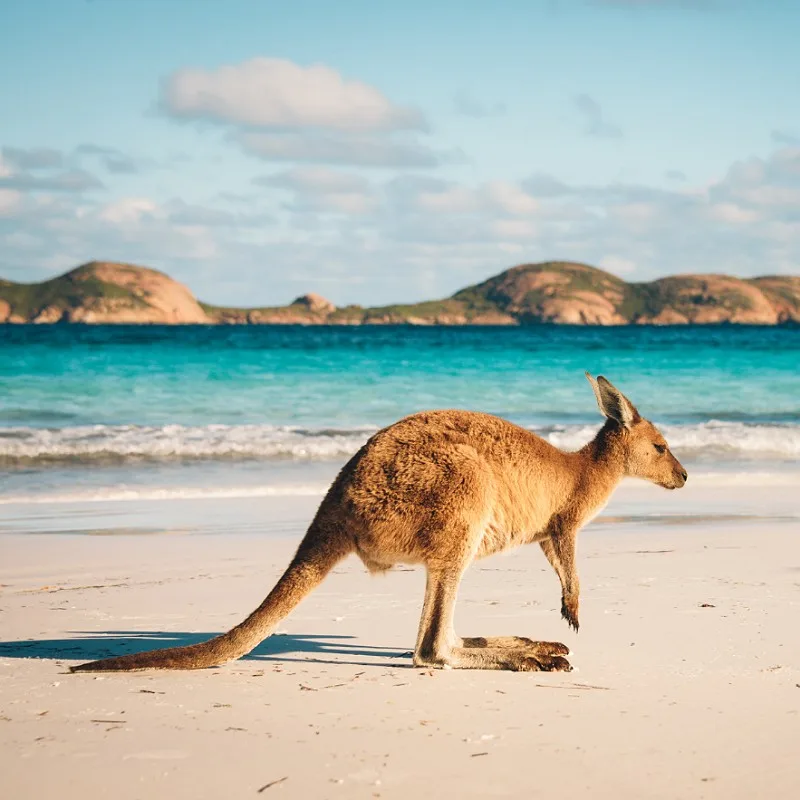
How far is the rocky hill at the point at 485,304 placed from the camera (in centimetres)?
10775

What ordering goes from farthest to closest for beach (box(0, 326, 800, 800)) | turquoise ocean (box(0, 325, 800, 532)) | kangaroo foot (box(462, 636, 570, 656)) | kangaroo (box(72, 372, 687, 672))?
turquoise ocean (box(0, 325, 800, 532)) < kangaroo foot (box(462, 636, 570, 656)) < kangaroo (box(72, 372, 687, 672)) < beach (box(0, 326, 800, 800))

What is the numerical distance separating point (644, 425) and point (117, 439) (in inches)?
401

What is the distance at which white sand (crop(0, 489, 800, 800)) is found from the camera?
10.6ft

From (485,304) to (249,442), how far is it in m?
102

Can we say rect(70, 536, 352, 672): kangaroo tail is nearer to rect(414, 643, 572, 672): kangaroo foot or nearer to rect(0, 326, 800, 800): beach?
rect(0, 326, 800, 800): beach

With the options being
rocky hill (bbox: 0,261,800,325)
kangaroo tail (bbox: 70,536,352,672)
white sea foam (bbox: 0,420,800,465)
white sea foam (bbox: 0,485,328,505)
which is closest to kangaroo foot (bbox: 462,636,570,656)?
kangaroo tail (bbox: 70,536,352,672)

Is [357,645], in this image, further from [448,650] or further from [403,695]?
[403,695]

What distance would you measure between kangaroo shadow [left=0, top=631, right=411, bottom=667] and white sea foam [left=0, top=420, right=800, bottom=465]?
7.90m

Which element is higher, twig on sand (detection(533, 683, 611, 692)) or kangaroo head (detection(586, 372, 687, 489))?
kangaroo head (detection(586, 372, 687, 489))

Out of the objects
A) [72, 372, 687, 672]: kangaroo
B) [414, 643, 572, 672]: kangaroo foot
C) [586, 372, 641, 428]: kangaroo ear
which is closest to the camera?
[72, 372, 687, 672]: kangaroo

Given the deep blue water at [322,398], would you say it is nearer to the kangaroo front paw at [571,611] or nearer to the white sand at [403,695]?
the white sand at [403,695]

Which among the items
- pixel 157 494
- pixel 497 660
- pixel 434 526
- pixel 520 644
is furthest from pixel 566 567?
pixel 157 494

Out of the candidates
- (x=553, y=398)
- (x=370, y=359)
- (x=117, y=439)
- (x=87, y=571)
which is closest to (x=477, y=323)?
(x=370, y=359)

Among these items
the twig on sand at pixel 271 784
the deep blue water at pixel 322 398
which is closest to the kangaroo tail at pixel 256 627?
the twig on sand at pixel 271 784
